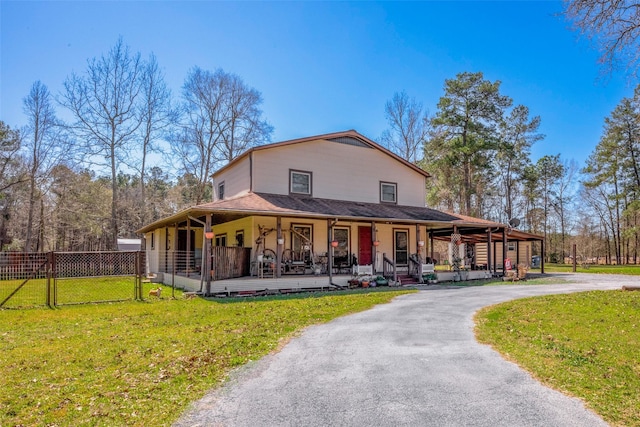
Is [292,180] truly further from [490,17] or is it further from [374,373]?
[374,373]

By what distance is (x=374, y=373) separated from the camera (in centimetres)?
494

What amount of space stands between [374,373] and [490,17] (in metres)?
14.1

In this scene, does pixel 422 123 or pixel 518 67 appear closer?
pixel 518 67

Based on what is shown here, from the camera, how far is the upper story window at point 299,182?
17.2 metres

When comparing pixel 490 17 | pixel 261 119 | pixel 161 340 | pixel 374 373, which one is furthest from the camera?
pixel 261 119

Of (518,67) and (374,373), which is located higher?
(518,67)

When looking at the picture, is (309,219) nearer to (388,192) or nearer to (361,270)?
(361,270)

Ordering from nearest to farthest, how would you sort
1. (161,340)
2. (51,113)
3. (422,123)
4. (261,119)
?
(161,340) < (51,113) < (261,119) < (422,123)

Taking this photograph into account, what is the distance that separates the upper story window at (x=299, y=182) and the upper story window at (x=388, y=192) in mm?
3922

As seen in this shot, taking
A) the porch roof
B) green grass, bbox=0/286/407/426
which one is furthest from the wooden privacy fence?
the porch roof

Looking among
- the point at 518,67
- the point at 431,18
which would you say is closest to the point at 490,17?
the point at 431,18

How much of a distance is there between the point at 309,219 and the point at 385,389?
12264 millimetres

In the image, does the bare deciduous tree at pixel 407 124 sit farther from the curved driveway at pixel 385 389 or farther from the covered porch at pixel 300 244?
the curved driveway at pixel 385 389

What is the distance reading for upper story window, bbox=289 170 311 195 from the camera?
1722cm
